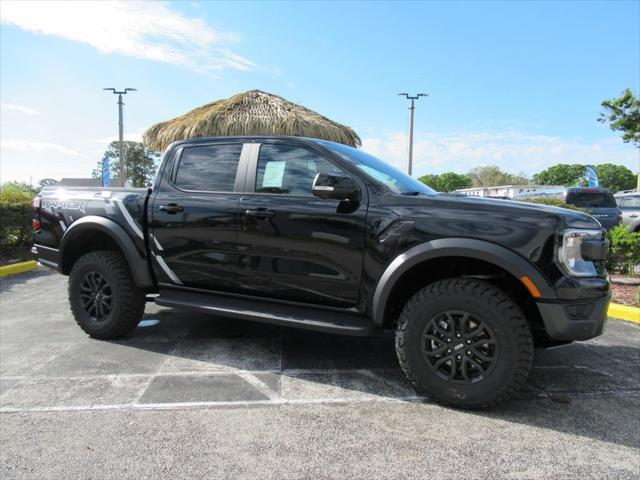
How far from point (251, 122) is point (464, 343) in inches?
288

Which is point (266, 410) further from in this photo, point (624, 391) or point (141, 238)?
point (624, 391)

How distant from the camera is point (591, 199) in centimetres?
1226

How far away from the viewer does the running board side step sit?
9.87 feet

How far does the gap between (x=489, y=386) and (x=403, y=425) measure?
59 centimetres

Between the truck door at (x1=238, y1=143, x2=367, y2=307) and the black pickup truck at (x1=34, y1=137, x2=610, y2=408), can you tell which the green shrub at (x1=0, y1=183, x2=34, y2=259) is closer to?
the black pickup truck at (x1=34, y1=137, x2=610, y2=408)

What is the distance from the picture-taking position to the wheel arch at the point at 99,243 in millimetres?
3832

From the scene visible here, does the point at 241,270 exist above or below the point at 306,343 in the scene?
above

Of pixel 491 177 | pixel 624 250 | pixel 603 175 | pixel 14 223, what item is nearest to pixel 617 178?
pixel 603 175

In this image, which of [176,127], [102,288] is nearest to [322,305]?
[102,288]

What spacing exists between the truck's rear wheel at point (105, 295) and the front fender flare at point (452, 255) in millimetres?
2340

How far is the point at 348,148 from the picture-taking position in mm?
3654

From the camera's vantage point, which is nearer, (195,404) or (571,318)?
(571,318)

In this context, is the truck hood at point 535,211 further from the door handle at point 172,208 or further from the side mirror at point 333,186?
the door handle at point 172,208

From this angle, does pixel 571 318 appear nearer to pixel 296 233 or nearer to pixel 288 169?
pixel 296 233
